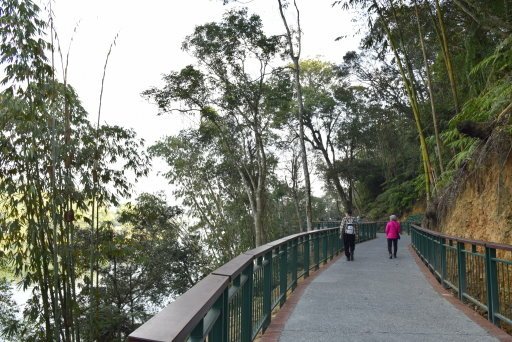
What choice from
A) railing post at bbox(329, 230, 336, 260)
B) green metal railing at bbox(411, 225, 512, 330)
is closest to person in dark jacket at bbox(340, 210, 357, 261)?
railing post at bbox(329, 230, 336, 260)

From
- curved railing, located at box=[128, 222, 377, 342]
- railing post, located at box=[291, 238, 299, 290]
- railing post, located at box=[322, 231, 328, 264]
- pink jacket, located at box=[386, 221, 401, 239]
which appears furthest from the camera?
pink jacket, located at box=[386, 221, 401, 239]

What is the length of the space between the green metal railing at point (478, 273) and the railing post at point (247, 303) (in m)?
2.90

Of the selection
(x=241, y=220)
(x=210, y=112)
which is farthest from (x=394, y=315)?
(x=241, y=220)

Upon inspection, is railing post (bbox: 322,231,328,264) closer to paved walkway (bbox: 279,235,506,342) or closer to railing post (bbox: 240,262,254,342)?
paved walkway (bbox: 279,235,506,342)

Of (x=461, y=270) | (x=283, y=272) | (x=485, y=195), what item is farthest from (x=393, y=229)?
(x=283, y=272)

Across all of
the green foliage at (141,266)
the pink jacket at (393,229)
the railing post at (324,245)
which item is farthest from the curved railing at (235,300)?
the green foliage at (141,266)

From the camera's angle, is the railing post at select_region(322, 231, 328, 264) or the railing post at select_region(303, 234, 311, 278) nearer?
the railing post at select_region(303, 234, 311, 278)

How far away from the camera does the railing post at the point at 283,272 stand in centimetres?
723

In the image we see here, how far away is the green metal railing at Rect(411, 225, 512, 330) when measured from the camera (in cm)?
576

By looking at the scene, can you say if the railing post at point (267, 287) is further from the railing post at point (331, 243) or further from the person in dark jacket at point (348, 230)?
the railing post at point (331, 243)

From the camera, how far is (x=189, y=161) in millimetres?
29219

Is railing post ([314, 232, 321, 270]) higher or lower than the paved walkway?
higher

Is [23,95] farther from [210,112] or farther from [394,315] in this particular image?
[210,112]

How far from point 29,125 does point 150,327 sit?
5.98 meters
